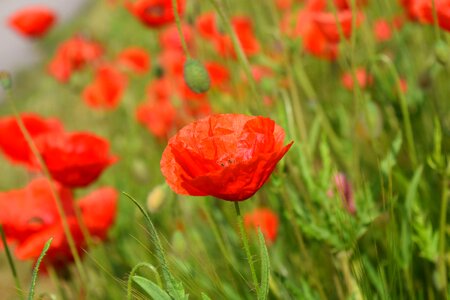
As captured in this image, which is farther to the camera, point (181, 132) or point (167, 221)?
point (167, 221)

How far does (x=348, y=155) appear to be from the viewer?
1.37m

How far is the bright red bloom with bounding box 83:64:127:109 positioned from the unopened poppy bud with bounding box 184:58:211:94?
1595mm

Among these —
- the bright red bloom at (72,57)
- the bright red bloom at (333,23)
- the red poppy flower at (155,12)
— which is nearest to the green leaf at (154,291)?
the bright red bloom at (333,23)

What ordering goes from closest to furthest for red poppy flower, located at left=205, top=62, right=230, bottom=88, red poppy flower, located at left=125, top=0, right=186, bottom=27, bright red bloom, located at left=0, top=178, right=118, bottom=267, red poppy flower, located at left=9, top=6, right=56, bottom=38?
bright red bloom, located at left=0, top=178, right=118, bottom=267 < red poppy flower, located at left=125, top=0, right=186, bottom=27 < red poppy flower, located at left=205, top=62, right=230, bottom=88 < red poppy flower, located at left=9, top=6, right=56, bottom=38

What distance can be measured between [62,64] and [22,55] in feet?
25.8

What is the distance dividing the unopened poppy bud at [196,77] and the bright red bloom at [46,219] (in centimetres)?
44

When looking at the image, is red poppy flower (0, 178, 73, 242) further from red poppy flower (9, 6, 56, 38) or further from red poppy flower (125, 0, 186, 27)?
red poppy flower (9, 6, 56, 38)

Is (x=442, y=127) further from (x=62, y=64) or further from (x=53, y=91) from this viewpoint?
(x=53, y=91)

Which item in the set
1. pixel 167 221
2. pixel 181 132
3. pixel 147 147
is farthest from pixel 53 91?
pixel 181 132

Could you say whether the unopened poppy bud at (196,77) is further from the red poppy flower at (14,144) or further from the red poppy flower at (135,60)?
the red poppy flower at (135,60)

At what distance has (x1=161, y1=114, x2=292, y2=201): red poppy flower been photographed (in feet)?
2.33

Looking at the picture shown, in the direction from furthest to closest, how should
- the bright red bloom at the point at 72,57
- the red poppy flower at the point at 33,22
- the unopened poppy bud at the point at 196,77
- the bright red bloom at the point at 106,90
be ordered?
the red poppy flower at the point at 33,22 → the bright red bloom at the point at 72,57 → the bright red bloom at the point at 106,90 → the unopened poppy bud at the point at 196,77

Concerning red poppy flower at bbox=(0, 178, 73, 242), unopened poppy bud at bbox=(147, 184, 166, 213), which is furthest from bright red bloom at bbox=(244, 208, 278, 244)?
red poppy flower at bbox=(0, 178, 73, 242)

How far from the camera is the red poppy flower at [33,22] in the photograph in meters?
3.04
